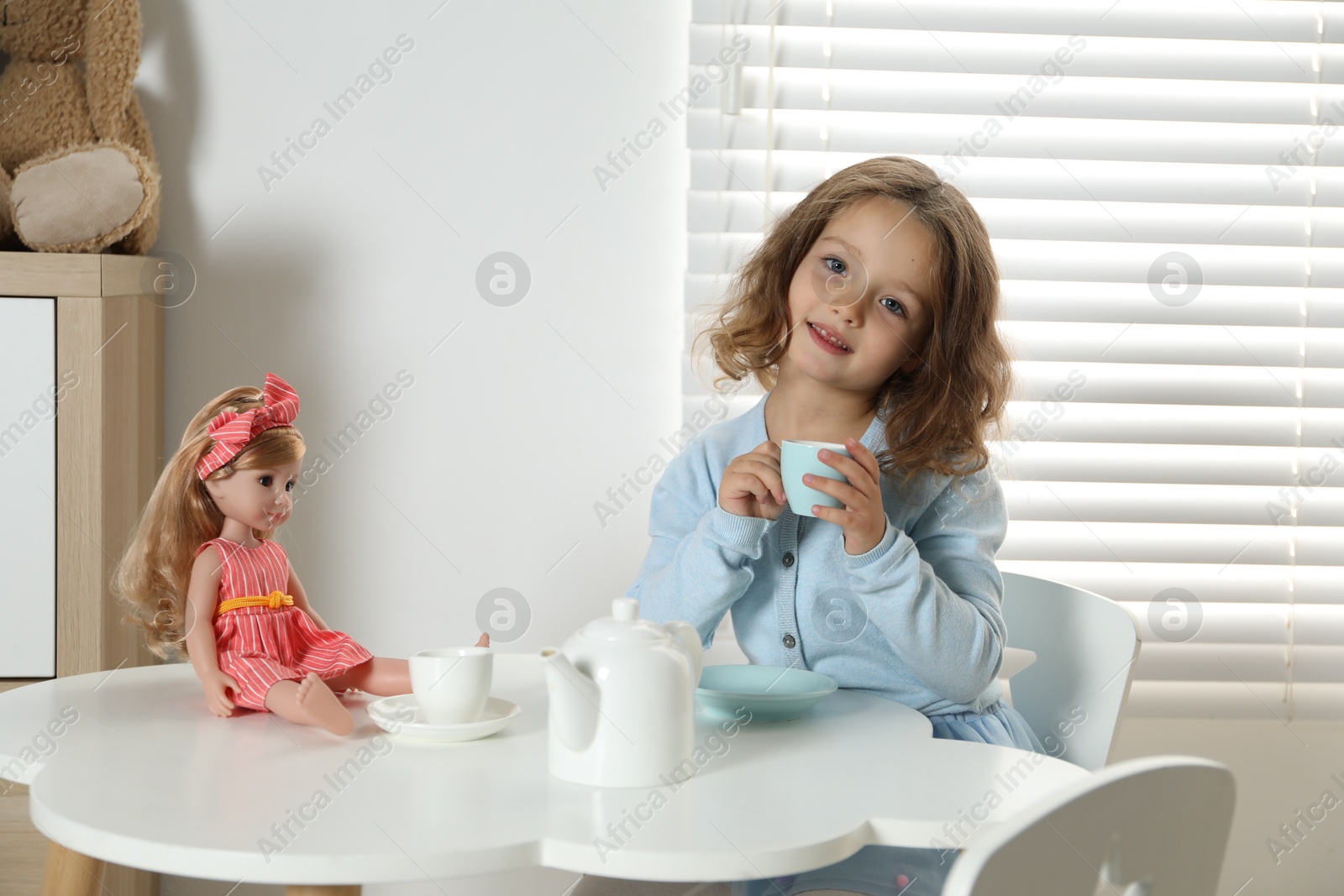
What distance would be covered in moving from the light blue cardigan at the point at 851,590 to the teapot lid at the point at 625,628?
315 millimetres

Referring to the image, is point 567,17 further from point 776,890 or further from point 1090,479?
point 776,890

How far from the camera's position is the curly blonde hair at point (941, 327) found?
1221 millimetres

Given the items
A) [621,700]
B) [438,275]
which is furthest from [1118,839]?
[438,275]

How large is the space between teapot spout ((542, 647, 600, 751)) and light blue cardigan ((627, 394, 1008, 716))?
1.22ft

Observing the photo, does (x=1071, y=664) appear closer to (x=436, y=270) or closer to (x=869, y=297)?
(x=869, y=297)

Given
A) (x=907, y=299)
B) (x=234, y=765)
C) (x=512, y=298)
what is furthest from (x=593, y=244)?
Answer: (x=234, y=765)

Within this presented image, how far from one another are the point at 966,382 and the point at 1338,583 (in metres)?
0.87

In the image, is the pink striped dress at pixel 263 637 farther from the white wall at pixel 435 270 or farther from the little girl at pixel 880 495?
the white wall at pixel 435 270

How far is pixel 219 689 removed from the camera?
0.93m

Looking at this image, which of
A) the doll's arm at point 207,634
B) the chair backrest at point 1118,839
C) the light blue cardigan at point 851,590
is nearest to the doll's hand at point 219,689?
the doll's arm at point 207,634

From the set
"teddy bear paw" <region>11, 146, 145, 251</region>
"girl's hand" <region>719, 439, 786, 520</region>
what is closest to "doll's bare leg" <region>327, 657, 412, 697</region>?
"girl's hand" <region>719, 439, 786, 520</region>

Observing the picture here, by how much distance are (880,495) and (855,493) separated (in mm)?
77

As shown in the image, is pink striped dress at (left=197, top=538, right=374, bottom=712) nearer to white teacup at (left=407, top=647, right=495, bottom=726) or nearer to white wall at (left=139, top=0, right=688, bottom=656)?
white teacup at (left=407, top=647, right=495, bottom=726)

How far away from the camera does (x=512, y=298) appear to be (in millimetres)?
1595
